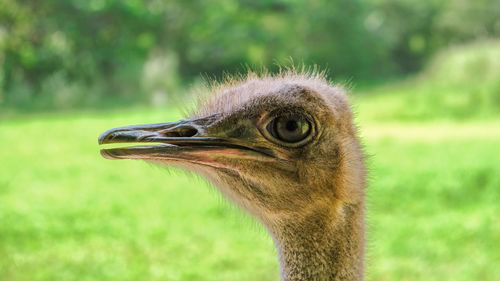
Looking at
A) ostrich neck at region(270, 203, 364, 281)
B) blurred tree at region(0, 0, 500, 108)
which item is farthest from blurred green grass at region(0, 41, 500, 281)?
ostrich neck at region(270, 203, 364, 281)

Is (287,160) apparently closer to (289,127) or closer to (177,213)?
(289,127)

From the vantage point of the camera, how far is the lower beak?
80 centimetres

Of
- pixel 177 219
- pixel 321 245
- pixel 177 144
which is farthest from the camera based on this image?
pixel 177 219

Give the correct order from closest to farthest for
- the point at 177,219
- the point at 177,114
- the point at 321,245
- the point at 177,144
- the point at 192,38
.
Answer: the point at 177,144, the point at 321,245, the point at 177,114, the point at 177,219, the point at 192,38

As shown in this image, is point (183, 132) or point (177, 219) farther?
point (177, 219)

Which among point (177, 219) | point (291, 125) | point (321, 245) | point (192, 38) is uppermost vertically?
point (192, 38)

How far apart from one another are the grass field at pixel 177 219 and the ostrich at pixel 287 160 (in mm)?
1038

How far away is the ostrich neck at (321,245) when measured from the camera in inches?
36.8

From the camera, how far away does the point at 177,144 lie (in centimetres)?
82

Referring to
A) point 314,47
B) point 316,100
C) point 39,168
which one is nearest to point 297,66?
point 316,100

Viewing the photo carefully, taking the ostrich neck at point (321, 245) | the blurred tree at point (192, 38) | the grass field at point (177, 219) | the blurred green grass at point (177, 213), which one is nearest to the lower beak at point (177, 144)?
the ostrich neck at point (321, 245)

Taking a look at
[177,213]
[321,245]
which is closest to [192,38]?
[177,213]

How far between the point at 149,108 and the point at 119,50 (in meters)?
0.73

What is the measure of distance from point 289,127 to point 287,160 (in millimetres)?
46
